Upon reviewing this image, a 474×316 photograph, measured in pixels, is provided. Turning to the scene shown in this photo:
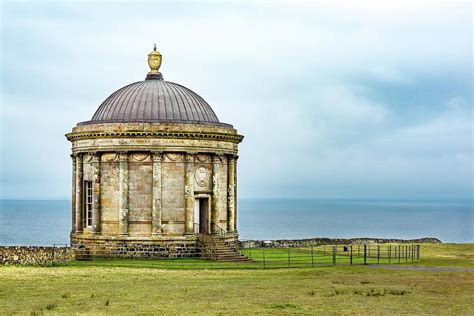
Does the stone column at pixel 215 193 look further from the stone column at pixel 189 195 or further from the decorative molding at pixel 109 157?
the decorative molding at pixel 109 157

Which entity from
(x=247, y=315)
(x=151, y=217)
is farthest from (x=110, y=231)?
(x=247, y=315)

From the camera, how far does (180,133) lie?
45812mm

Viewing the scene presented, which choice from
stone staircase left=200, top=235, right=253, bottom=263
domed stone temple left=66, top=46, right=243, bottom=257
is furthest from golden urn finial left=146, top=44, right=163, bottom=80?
stone staircase left=200, top=235, right=253, bottom=263

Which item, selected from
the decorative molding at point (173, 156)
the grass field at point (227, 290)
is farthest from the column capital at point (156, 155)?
the grass field at point (227, 290)

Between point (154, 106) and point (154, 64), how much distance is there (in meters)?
4.91

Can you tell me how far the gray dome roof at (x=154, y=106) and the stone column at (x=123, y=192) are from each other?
2235mm

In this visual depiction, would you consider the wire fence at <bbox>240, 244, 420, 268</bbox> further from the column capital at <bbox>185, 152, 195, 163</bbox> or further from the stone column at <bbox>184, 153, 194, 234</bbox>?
the column capital at <bbox>185, 152, 195, 163</bbox>

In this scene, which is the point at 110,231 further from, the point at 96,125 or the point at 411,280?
the point at 411,280

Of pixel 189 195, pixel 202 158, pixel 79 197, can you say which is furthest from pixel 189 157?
pixel 79 197

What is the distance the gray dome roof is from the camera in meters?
47.2

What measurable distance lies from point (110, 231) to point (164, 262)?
4832 mm

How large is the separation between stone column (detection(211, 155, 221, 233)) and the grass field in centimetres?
640

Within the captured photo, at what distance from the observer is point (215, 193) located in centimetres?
4762

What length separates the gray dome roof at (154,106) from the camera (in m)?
47.2
